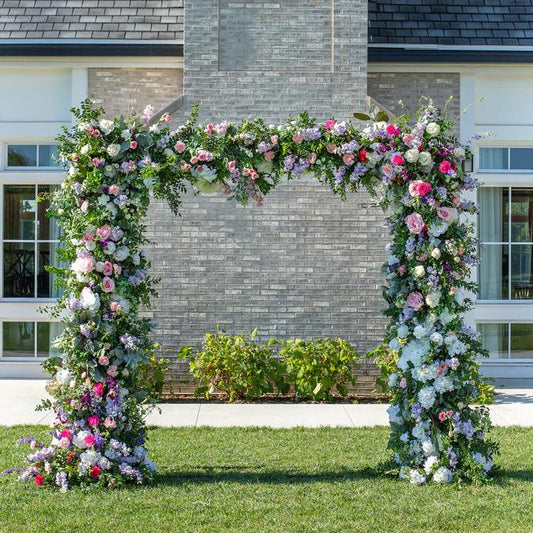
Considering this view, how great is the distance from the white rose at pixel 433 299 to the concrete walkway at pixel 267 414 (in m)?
2.57

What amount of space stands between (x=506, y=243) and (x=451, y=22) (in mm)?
3045

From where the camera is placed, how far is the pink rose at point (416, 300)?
684 cm

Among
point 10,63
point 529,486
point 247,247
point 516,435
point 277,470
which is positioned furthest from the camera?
point 10,63

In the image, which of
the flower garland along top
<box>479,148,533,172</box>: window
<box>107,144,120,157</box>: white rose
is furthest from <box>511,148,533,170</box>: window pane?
<box>107,144,120,157</box>: white rose

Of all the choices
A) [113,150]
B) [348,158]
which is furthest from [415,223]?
[113,150]

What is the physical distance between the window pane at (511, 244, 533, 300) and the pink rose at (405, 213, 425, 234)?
5491 millimetres

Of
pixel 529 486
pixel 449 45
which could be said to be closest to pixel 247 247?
pixel 449 45

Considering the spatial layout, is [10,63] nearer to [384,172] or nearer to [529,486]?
[384,172]

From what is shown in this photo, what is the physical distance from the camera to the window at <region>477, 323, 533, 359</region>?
11789 millimetres

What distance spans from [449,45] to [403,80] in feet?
2.36

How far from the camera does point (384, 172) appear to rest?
270 inches

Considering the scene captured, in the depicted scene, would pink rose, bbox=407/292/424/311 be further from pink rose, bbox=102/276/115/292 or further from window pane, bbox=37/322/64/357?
window pane, bbox=37/322/64/357

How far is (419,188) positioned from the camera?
6730 mm

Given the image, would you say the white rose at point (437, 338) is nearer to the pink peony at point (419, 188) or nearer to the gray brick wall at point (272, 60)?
the pink peony at point (419, 188)
